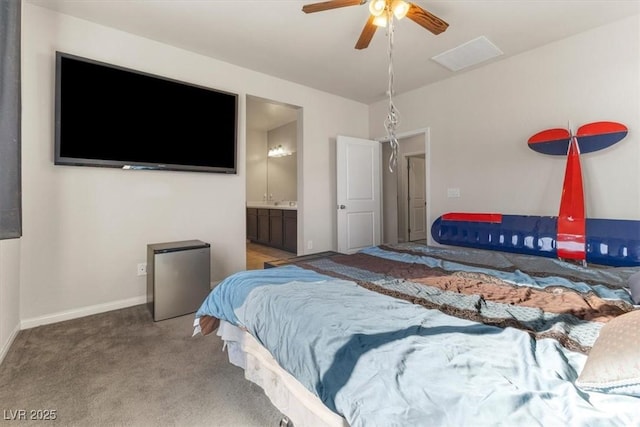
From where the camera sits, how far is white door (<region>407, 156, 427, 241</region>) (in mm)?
6512

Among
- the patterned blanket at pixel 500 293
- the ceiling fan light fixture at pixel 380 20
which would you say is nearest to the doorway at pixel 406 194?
the ceiling fan light fixture at pixel 380 20

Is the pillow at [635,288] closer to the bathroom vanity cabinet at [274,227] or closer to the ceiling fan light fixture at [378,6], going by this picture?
the ceiling fan light fixture at [378,6]

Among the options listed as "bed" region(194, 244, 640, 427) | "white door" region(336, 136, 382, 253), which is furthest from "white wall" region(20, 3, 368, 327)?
"bed" region(194, 244, 640, 427)

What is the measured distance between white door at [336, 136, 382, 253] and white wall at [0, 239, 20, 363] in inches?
132

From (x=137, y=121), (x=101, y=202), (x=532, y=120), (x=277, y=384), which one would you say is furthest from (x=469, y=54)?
(x=101, y=202)

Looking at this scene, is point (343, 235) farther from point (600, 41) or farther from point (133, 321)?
point (600, 41)

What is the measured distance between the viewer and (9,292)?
2.07 m

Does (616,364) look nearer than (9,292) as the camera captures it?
Yes

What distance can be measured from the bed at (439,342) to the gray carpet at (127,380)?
207 mm

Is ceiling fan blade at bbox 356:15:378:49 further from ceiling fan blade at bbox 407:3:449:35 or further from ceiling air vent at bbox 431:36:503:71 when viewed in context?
ceiling air vent at bbox 431:36:503:71

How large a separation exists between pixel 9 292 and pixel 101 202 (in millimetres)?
922

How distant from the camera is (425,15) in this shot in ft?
6.42

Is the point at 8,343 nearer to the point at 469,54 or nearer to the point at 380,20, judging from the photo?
the point at 380,20

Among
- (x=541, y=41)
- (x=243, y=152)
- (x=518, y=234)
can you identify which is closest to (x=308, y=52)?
(x=243, y=152)
